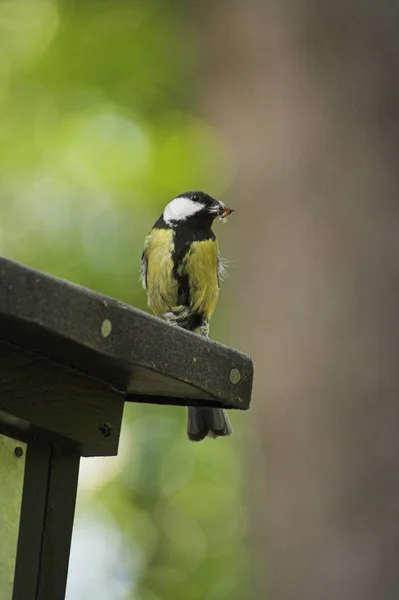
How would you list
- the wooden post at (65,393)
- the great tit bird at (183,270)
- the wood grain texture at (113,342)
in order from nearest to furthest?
the wood grain texture at (113,342) < the wooden post at (65,393) < the great tit bird at (183,270)

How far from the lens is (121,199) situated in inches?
255

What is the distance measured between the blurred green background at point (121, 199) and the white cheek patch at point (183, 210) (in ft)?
7.36

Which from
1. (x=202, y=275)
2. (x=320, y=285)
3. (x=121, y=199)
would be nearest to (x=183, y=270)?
(x=202, y=275)

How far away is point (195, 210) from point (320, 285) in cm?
118

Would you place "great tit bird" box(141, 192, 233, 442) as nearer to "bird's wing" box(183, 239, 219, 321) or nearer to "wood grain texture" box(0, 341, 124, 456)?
"bird's wing" box(183, 239, 219, 321)

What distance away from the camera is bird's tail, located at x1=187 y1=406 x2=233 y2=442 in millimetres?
3131

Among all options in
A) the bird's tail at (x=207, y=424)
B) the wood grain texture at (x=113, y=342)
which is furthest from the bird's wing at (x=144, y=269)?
the wood grain texture at (x=113, y=342)

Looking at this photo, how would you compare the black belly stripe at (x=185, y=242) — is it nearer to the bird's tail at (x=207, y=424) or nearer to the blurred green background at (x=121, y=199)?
the bird's tail at (x=207, y=424)

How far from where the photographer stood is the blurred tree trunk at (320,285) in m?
4.27

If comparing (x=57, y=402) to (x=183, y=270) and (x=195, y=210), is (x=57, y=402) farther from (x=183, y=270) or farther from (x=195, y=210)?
(x=195, y=210)

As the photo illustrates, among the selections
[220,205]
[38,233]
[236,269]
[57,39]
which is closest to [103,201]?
[38,233]

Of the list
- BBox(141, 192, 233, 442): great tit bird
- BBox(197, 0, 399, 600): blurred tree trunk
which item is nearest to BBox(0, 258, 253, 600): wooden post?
BBox(141, 192, 233, 442): great tit bird

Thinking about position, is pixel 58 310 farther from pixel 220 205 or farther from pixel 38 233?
pixel 38 233

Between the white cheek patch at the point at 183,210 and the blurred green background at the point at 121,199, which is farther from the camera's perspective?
the blurred green background at the point at 121,199
